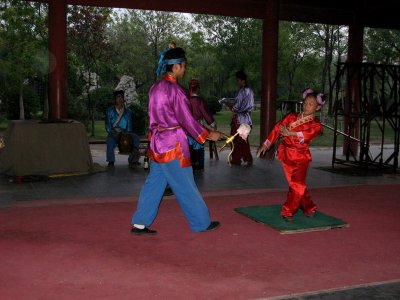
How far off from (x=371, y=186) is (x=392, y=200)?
1.00m

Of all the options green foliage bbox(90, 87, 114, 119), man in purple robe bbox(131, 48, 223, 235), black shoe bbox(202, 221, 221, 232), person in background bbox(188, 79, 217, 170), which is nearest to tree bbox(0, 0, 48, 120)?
green foliage bbox(90, 87, 114, 119)

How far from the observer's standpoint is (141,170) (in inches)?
340

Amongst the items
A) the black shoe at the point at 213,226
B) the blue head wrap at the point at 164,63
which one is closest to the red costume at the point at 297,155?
the black shoe at the point at 213,226

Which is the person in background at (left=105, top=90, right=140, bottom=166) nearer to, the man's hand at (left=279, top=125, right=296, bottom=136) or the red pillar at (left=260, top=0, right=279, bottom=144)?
the red pillar at (left=260, top=0, right=279, bottom=144)

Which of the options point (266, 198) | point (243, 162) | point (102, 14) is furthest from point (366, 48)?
point (266, 198)

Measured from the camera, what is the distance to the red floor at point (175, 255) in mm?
3465

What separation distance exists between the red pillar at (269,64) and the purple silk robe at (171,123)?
6117mm

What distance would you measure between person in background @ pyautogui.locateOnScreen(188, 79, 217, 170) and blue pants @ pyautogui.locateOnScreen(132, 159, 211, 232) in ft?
6.45

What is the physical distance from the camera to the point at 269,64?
408 inches

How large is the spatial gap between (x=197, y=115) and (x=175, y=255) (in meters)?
3.85

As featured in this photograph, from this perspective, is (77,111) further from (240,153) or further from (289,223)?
(289,223)

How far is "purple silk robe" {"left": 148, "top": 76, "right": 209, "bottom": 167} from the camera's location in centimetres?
444

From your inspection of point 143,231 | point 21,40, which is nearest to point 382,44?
point 21,40

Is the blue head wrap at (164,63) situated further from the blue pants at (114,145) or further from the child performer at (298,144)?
the blue pants at (114,145)
